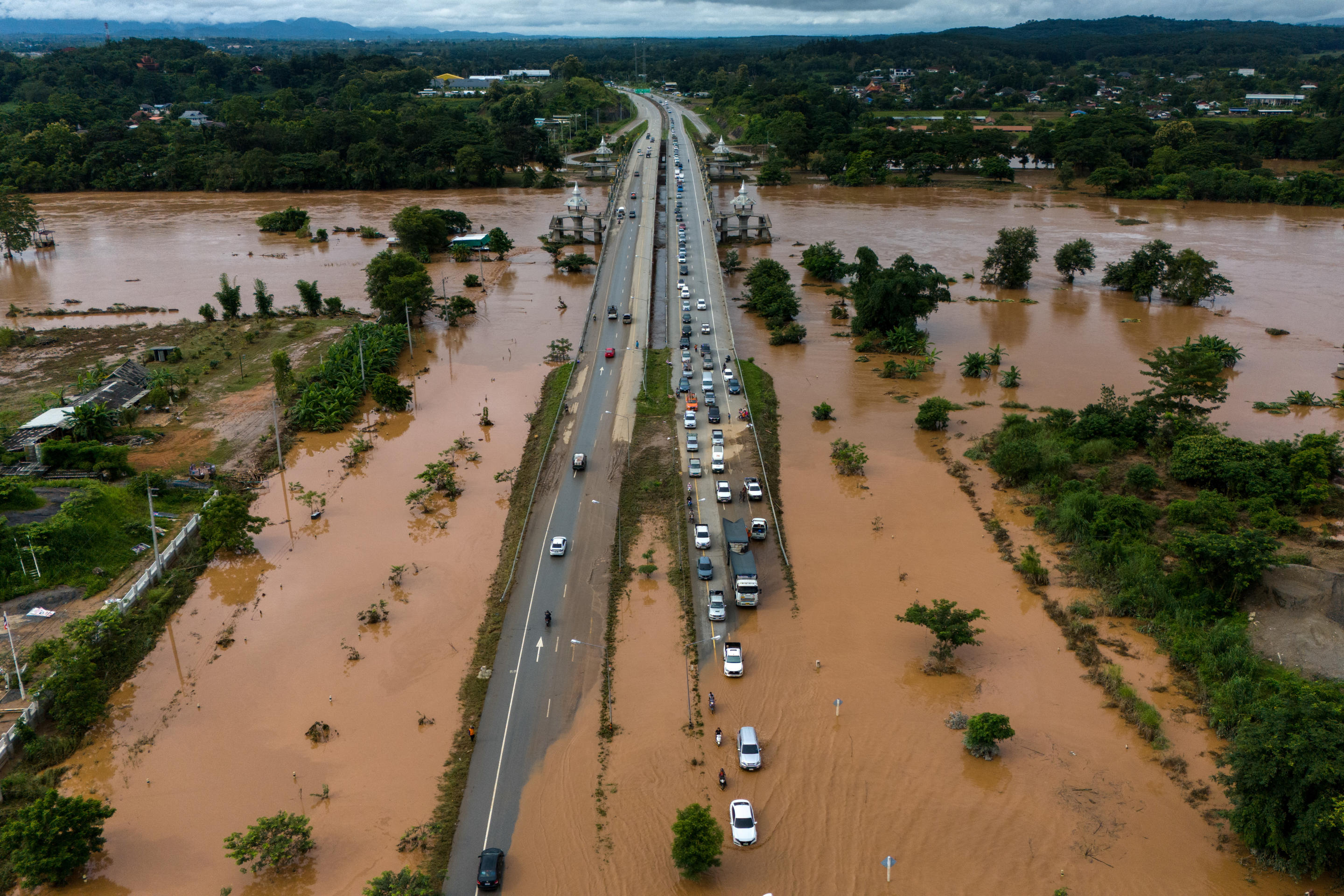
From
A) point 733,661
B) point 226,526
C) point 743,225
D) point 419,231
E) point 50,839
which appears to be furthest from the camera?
point 743,225

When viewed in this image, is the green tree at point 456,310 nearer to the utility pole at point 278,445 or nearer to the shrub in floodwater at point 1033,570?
the utility pole at point 278,445

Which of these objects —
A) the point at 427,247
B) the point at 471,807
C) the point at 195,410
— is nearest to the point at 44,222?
the point at 427,247

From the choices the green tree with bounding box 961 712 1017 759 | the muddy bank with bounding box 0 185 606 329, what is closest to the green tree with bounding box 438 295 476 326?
the muddy bank with bounding box 0 185 606 329

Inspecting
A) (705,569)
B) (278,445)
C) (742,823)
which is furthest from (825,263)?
(742,823)

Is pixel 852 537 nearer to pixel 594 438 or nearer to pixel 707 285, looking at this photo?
pixel 594 438

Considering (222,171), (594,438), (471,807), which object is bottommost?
(471,807)

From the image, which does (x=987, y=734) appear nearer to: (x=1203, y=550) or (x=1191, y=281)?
(x=1203, y=550)

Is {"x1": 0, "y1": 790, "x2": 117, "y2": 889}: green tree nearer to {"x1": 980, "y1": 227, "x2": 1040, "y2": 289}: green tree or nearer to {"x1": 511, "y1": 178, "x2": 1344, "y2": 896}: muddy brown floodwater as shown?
{"x1": 511, "y1": 178, "x2": 1344, "y2": 896}: muddy brown floodwater
